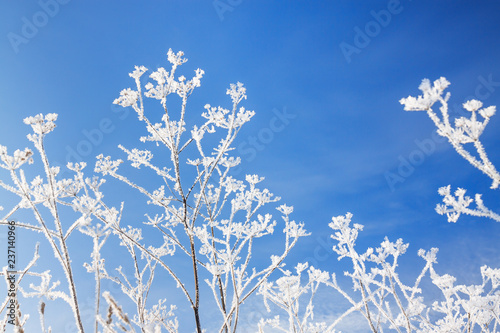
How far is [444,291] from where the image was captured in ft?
15.3

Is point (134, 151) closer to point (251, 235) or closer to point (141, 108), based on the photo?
point (141, 108)

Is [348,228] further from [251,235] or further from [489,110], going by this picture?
[489,110]

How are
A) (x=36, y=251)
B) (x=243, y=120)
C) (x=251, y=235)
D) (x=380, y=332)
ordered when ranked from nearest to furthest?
(x=36, y=251)
(x=251, y=235)
(x=243, y=120)
(x=380, y=332)

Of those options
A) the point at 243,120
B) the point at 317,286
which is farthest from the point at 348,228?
the point at 243,120

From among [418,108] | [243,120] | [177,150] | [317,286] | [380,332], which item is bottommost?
[380,332]

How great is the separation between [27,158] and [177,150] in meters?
1.42

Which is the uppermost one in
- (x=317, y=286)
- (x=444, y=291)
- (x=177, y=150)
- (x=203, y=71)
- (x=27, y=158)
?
(x=203, y=71)

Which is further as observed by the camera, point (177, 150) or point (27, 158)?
point (177, 150)

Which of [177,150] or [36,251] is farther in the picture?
[177,150]

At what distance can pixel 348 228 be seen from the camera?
4.45 metres

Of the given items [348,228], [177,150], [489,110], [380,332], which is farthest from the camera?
[348,228]

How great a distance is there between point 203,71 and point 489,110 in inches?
119

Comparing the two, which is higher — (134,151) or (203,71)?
(203,71)

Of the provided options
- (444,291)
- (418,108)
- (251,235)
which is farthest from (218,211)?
(444,291)
